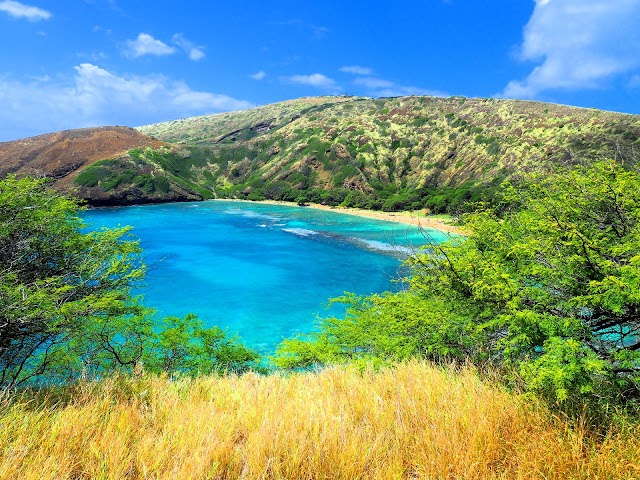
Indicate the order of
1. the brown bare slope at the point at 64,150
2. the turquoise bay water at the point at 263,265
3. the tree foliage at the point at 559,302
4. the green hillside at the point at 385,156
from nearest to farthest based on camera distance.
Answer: the tree foliage at the point at 559,302 < the turquoise bay water at the point at 263,265 < the green hillside at the point at 385,156 < the brown bare slope at the point at 64,150

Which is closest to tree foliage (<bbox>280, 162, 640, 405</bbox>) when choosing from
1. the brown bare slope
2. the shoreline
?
the shoreline

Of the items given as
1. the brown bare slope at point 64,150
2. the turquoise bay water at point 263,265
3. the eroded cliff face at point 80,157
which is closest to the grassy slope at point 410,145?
the eroded cliff face at point 80,157

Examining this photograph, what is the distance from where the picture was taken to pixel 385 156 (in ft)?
371

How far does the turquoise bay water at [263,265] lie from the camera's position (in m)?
27.9

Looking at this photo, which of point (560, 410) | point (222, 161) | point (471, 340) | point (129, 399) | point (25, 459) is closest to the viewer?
point (25, 459)

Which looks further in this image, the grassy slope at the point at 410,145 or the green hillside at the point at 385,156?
the grassy slope at the point at 410,145

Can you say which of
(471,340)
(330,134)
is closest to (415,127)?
(330,134)

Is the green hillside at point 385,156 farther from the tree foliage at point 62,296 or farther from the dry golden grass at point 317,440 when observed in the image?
the dry golden grass at point 317,440

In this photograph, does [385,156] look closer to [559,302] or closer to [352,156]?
[352,156]

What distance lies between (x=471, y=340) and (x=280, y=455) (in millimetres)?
7557

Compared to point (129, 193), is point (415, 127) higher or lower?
higher

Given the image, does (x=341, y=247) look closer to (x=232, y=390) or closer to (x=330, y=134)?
(x=232, y=390)

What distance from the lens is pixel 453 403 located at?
4.15 meters

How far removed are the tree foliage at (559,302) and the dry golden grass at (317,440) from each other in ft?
2.98
